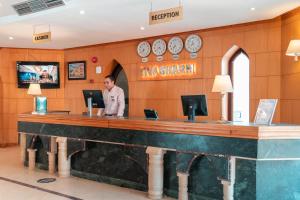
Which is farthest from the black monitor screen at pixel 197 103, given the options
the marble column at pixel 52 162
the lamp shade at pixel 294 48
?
the marble column at pixel 52 162

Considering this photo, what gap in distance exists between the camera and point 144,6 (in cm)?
574

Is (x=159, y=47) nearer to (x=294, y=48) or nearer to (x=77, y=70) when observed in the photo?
(x=77, y=70)

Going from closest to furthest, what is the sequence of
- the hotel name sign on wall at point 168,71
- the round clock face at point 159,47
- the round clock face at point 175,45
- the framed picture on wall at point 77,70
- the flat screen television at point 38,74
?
the hotel name sign on wall at point 168,71, the round clock face at point 175,45, the round clock face at point 159,47, the framed picture on wall at point 77,70, the flat screen television at point 38,74

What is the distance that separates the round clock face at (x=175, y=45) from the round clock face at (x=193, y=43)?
173mm

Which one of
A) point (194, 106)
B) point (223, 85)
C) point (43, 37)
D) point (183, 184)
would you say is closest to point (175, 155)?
point (183, 184)

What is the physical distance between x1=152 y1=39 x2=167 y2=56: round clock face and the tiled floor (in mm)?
3707

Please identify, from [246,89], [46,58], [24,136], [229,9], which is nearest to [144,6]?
[229,9]

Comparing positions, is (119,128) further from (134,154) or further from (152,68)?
(152,68)

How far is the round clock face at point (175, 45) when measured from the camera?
7.97 metres

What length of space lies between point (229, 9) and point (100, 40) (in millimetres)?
4109

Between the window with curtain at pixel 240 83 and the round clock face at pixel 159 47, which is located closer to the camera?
the window with curtain at pixel 240 83

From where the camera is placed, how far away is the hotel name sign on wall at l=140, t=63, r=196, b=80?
786cm

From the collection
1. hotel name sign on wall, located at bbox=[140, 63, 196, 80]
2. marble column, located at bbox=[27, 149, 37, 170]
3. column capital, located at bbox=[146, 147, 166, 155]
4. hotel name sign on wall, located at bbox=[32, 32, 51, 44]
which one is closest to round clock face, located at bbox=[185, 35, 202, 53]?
hotel name sign on wall, located at bbox=[140, 63, 196, 80]

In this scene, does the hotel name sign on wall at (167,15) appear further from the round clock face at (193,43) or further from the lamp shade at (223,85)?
the round clock face at (193,43)
